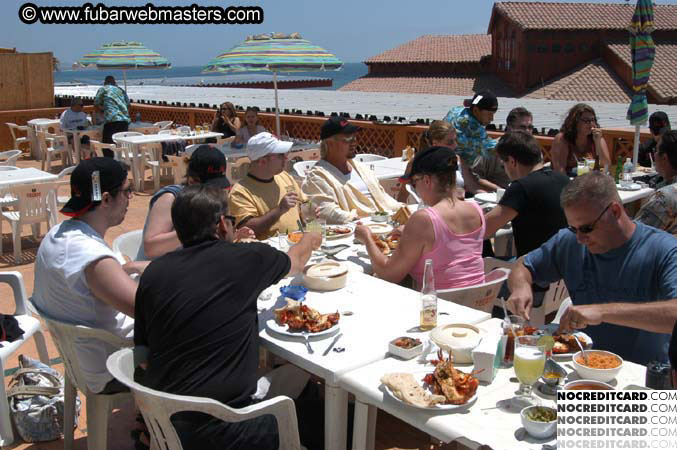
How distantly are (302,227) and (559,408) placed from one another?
2753 mm

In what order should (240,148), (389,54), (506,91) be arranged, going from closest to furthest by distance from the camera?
(240,148), (506,91), (389,54)

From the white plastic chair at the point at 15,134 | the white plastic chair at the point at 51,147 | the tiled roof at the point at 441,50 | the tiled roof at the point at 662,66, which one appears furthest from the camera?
the tiled roof at the point at 441,50

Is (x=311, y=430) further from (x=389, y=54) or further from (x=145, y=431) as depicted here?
(x=389, y=54)

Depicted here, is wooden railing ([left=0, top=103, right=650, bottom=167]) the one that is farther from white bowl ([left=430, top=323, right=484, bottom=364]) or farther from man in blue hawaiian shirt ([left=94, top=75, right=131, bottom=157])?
white bowl ([left=430, top=323, right=484, bottom=364])

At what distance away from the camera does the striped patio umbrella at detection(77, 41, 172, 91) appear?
13.7 m

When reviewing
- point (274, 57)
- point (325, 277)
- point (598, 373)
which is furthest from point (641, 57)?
point (598, 373)

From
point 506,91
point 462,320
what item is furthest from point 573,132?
point 506,91

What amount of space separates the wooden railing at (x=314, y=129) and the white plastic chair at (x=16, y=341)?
6.45 m

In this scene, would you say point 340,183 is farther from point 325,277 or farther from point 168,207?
point 325,277

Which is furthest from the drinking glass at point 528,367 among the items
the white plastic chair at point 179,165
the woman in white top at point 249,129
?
the woman in white top at point 249,129

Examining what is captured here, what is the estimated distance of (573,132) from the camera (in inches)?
268

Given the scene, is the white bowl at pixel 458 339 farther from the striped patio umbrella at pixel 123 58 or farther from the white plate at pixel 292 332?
the striped patio umbrella at pixel 123 58

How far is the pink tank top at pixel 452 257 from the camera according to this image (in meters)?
3.45

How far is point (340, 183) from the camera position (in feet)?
16.7
